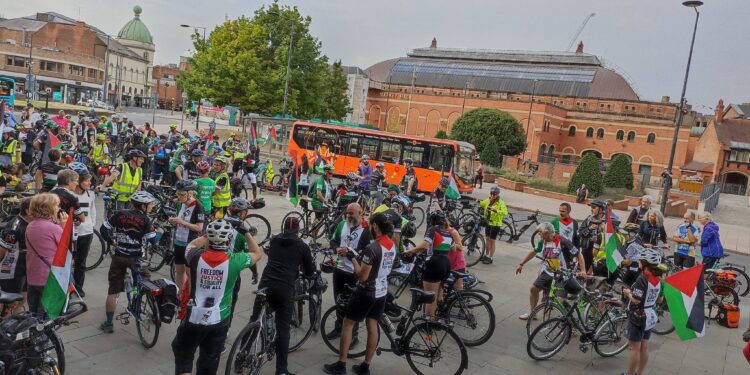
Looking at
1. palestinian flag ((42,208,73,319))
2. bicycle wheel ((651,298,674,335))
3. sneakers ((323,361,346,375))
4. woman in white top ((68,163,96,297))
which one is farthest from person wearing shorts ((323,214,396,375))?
bicycle wheel ((651,298,674,335))

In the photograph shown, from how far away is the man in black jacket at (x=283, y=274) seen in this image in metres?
5.62

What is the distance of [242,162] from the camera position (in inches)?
684

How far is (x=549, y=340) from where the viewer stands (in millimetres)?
7254

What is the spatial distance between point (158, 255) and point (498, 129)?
162 feet

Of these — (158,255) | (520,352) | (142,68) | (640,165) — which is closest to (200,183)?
(158,255)

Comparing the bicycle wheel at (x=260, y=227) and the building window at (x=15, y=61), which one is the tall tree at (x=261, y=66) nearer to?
the bicycle wheel at (x=260, y=227)

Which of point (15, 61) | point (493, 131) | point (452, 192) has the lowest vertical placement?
point (452, 192)

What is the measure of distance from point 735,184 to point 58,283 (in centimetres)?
7601

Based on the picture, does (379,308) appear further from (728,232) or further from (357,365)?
(728,232)

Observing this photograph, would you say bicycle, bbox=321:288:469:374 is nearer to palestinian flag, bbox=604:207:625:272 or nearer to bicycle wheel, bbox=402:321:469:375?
bicycle wheel, bbox=402:321:469:375

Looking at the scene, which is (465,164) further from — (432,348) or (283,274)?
(283,274)

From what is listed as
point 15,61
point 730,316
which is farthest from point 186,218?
point 15,61

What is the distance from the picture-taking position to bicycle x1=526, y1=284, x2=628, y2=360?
7.15m

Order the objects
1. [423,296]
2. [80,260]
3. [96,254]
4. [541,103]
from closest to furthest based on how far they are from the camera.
Answer: [423,296] → [80,260] → [96,254] → [541,103]
